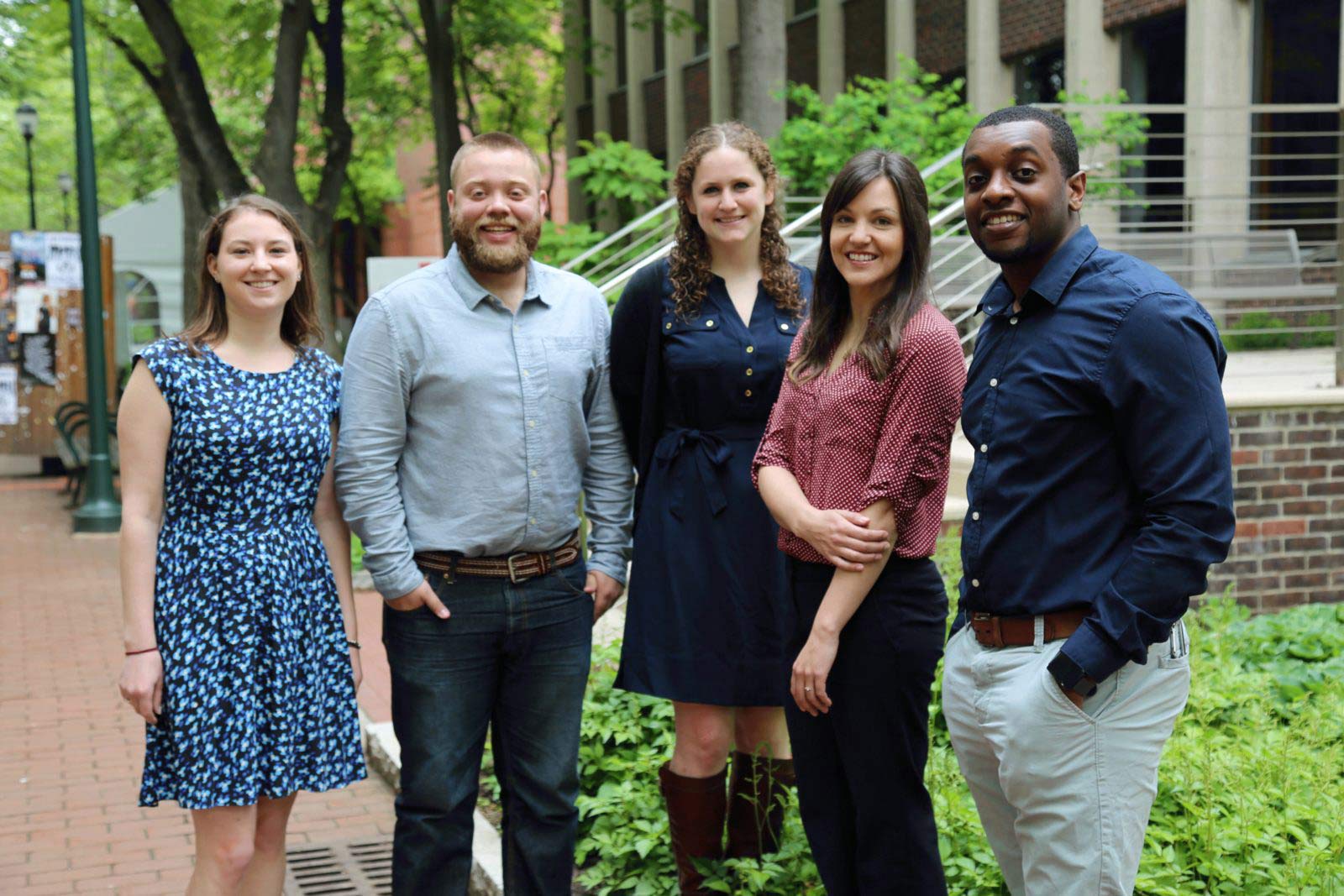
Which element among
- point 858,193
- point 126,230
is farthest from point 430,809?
point 126,230

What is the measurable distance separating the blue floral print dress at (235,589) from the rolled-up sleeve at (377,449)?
78 millimetres

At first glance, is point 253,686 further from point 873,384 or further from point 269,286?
point 873,384

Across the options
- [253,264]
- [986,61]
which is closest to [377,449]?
[253,264]

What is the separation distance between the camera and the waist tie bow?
3.94 metres

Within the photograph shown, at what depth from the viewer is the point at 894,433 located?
3162 millimetres

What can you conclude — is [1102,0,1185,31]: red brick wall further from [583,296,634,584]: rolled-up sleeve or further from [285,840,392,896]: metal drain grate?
[285,840,392,896]: metal drain grate

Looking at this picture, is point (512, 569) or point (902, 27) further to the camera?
point (902, 27)

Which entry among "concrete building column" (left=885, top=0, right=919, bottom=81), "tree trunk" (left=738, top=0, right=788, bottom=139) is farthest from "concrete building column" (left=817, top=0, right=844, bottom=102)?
"tree trunk" (left=738, top=0, right=788, bottom=139)

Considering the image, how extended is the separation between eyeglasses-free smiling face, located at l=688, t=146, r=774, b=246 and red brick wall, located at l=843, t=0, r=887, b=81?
51.8ft

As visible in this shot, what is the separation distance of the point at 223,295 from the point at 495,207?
72 centimetres

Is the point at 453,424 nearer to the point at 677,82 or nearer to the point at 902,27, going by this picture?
the point at 902,27

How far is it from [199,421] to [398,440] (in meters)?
0.49

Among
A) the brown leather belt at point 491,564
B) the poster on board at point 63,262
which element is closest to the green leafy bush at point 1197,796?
the brown leather belt at point 491,564

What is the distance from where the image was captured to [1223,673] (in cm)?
544
